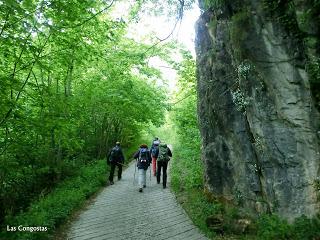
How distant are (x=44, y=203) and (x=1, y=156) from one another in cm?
187

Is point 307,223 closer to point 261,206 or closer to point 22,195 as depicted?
point 261,206

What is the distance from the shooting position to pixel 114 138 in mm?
26984

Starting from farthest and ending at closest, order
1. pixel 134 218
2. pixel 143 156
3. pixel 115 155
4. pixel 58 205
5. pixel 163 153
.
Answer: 1. pixel 115 155
2. pixel 163 153
3. pixel 143 156
4. pixel 58 205
5. pixel 134 218

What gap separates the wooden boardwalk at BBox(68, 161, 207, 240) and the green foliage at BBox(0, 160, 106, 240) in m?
0.48

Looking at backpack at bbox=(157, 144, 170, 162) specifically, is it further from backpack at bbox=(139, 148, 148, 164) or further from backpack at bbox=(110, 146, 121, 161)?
backpack at bbox=(110, 146, 121, 161)

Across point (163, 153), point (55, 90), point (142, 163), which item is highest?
point (55, 90)

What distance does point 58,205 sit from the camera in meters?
10.9

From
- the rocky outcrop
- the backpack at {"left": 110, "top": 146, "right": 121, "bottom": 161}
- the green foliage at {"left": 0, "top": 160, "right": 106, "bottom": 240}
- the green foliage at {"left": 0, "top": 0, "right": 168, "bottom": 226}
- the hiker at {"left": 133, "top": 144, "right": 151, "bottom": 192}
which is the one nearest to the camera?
the rocky outcrop

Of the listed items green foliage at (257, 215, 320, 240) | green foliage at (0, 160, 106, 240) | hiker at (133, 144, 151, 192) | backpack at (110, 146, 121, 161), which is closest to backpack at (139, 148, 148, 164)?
hiker at (133, 144, 151, 192)

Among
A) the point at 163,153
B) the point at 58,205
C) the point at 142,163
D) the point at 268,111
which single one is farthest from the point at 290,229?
the point at 163,153

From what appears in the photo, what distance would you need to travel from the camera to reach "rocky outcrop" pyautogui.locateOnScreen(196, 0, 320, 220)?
27.4 ft

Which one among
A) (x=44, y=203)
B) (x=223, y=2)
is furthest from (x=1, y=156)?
(x=223, y=2)

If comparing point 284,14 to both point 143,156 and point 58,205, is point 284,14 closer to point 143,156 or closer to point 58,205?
point 58,205

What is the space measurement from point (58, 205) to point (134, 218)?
231 cm
